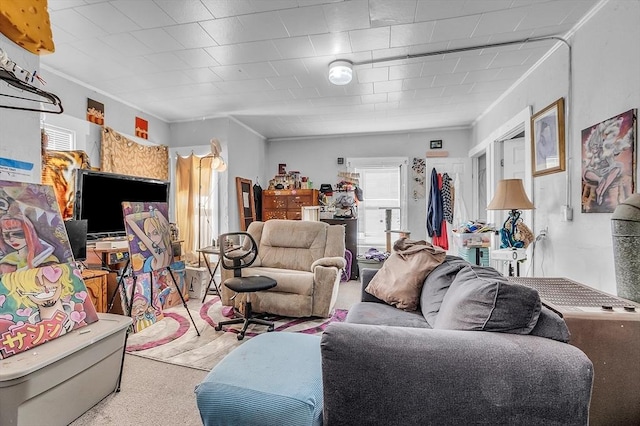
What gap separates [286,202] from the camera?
18.6 ft

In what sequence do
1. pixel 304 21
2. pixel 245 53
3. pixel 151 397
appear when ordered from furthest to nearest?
pixel 245 53 < pixel 304 21 < pixel 151 397

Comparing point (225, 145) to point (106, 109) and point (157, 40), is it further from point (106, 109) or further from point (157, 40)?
point (157, 40)

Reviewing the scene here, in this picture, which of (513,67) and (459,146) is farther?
(459,146)

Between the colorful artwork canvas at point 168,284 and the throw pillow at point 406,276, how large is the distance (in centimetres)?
211

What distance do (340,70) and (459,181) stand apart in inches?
126

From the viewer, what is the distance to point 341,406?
3.50ft

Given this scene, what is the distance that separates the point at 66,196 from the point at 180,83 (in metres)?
1.65

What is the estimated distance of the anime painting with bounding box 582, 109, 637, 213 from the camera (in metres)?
1.89

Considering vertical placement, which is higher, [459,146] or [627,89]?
[459,146]

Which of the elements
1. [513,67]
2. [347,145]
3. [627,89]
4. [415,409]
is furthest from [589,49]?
[347,145]

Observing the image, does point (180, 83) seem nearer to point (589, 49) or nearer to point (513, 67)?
point (513, 67)

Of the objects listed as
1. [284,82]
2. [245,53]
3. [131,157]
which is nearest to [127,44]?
[245,53]

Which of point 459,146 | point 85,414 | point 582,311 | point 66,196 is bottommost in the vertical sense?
point 85,414

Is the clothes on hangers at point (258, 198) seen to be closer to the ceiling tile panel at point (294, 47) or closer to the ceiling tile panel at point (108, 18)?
the ceiling tile panel at point (294, 47)
